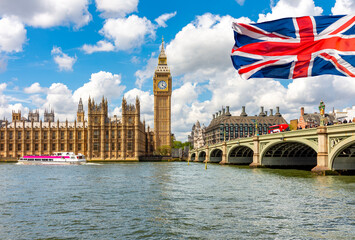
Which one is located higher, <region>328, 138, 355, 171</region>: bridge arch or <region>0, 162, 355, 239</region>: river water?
<region>328, 138, 355, 171</region>: bridge arch

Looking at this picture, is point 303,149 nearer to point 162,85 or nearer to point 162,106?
point 162,106

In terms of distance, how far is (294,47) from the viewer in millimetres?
11695

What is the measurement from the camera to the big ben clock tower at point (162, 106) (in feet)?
477

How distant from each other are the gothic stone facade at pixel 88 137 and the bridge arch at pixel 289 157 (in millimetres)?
63762

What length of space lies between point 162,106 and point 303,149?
3736 inches

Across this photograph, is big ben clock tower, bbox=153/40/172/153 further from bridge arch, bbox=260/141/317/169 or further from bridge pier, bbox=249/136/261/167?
bridge pier, bbox=249/136/261/167

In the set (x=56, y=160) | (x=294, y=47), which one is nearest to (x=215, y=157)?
(x=56, y=160)

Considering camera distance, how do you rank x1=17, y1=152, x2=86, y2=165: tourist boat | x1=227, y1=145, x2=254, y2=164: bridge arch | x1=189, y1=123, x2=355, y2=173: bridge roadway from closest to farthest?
x1=189, y1=123, x2=355, y2=173: bridge roadway → x1=227, y1=145, x2=254, y2=164: bridge arch → x1=17, y1=152, x2=86, y2=165: tourist boat

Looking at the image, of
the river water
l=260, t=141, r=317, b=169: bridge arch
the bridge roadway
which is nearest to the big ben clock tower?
the bridge roadway

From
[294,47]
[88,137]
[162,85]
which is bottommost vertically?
[88,137]

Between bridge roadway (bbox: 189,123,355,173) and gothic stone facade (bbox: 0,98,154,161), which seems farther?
gothic stone facade (bbox: 0,98,154,161)

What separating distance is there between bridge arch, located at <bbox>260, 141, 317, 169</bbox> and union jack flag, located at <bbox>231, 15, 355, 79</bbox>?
4382 centimetres

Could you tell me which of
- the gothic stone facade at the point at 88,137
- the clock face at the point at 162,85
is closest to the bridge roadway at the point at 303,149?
the gothic stone facade at the point at 88,137

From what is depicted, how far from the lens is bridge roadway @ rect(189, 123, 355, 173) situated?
35.3 m
